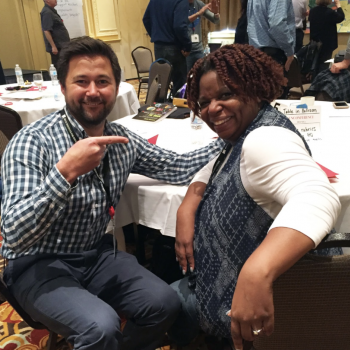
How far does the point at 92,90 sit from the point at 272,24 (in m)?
2.29

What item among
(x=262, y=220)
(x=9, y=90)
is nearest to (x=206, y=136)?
(x=262, y=220)

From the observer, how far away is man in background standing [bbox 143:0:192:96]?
3.75 metres

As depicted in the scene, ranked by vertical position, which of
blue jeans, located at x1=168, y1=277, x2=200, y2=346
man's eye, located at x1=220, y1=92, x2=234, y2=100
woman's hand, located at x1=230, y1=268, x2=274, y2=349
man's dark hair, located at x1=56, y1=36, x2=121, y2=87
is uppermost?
man's dark hair, located at x1=56, y1=36, x2=121, y2=87

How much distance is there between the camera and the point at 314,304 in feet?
2.68

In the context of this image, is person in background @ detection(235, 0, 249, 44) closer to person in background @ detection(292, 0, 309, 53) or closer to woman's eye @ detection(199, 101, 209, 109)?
person in background @ detection(292, 0, 309, 53)

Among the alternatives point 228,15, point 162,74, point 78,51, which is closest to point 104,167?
point 78,51

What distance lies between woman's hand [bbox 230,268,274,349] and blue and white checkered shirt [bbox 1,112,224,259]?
59 centimetres

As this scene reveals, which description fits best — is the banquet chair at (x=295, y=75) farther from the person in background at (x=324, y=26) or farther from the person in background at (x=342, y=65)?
the person in background at (x=324, y=26)

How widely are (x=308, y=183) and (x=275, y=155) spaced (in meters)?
0.09

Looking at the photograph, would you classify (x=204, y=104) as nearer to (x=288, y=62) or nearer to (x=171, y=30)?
(x=288, y=62)

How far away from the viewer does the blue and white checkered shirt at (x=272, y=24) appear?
2914 mm

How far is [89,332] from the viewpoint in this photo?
3.32 ft

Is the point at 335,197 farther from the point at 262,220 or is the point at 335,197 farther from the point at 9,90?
the point at 9,90

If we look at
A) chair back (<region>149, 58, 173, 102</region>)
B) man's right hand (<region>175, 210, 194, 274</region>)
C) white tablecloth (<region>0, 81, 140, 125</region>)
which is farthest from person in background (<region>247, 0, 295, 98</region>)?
man's right hand (<region>175, 210, 194, 274</region>)
